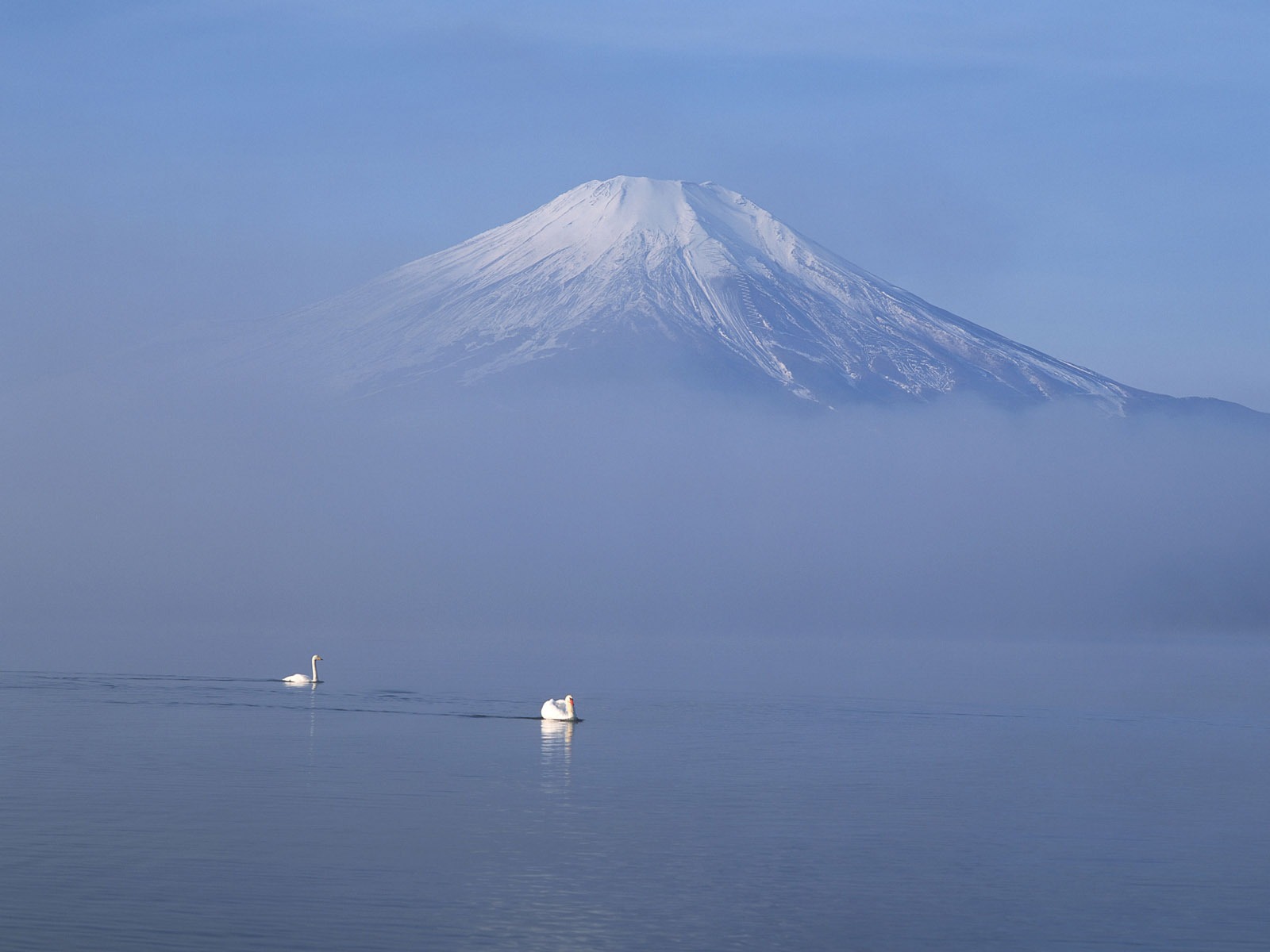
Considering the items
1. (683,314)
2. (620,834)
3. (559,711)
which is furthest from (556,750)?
(683,314)

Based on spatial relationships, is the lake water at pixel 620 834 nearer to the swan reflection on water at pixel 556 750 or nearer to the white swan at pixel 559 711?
the swan reflection on water at pixel 556 750

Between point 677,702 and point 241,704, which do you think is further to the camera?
point 677,702

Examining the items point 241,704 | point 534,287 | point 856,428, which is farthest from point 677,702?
point 856,428

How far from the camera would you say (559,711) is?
35438 millimetres

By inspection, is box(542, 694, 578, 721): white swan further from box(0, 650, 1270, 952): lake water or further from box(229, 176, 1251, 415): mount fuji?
box(229, 176, 1251, 415): mount fuji

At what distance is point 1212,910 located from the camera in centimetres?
1742

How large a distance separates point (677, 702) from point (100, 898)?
25262 millimetres

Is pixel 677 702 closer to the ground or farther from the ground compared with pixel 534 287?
closer to the ground

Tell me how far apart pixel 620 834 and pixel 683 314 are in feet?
434

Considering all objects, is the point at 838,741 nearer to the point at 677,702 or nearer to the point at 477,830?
the point at 677,702

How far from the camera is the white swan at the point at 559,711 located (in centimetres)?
3531

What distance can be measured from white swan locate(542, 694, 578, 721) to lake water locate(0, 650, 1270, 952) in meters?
0.32

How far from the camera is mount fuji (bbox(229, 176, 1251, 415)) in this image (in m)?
151

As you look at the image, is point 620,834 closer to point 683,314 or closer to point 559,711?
point 559,711
